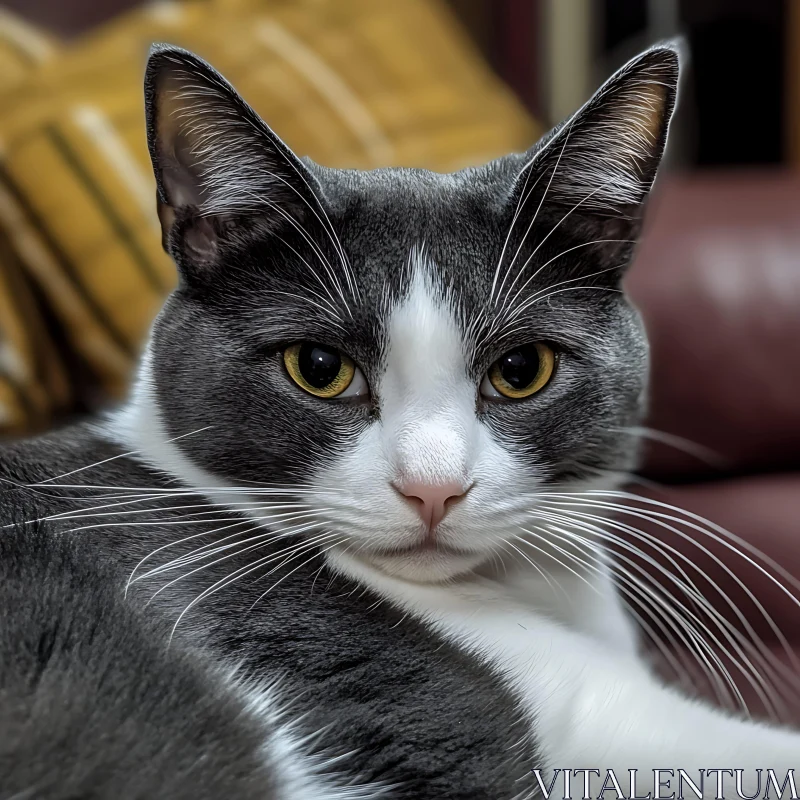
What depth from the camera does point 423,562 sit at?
61 cm

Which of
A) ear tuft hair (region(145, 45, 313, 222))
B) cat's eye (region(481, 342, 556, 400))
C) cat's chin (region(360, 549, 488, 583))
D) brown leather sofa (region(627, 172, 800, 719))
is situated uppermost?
ear tuft hair (region(145, 45, 313, 222))

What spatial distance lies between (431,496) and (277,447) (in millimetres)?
129

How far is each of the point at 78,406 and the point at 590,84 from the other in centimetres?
89

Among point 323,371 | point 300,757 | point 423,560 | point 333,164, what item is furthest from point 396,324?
point 333,164

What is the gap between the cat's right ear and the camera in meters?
0.58

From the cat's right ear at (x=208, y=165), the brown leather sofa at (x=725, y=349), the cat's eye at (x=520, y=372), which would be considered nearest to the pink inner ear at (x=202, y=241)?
the cat's right ear at (x=208, y=165)

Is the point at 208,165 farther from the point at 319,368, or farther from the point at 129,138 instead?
the point at 129,138

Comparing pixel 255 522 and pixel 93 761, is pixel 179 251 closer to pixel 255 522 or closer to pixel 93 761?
pixel 255 522

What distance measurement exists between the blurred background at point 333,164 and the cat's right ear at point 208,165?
468 millimetres

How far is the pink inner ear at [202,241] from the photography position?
Answer: 25.5 inches

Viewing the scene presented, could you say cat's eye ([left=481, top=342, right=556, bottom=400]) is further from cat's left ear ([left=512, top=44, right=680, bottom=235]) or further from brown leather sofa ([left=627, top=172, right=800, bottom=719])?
brown leather sofa ([left=627, top=172, right=800, bottom=719])

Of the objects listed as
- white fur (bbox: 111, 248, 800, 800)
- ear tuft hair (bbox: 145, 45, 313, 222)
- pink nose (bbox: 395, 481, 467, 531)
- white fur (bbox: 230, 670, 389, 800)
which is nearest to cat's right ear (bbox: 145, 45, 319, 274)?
ear tuft hair (bbox: 145, 45, 313, 222)

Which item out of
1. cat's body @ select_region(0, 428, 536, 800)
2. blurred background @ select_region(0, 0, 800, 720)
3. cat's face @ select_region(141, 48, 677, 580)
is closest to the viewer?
cat's body @ select_region(0, 428, 536, 800)

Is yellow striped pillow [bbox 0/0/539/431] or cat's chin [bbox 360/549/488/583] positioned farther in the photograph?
yellow striped pillow [bbox 0/0/539/431]
